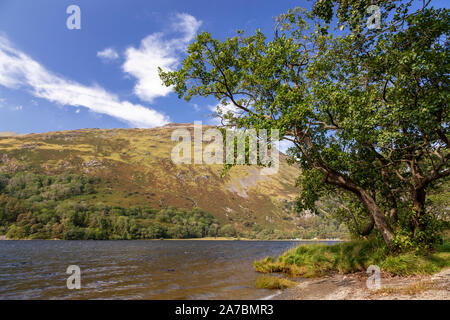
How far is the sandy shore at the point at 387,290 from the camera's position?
949cm

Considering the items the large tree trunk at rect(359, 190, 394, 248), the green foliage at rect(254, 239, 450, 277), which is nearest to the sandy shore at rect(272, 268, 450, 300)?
the green foliage at rect(254, 239, 450, 277)

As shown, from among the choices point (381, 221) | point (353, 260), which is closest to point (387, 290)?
point (381, 221)

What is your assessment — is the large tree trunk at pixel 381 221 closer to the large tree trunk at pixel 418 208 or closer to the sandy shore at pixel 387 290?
the large tree trunk at pixel 418 208

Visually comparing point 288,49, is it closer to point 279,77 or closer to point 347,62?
point 279,77

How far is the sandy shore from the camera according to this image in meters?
9.49

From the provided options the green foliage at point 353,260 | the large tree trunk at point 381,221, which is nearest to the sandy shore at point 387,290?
the green foliage at point 353,260

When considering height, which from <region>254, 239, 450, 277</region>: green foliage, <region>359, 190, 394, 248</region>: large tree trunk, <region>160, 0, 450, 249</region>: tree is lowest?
<region>254, 239, 450, 277</region>: green foliage

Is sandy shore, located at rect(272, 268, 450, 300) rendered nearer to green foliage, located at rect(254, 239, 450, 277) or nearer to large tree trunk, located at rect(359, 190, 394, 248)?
green foliage, located at rect(254, 239, 450, 277)

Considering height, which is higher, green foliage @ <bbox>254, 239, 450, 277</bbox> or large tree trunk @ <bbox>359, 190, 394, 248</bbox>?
large tree trunk @ <bbox>359, 190, 394, 248</bbox>

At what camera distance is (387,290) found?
10.6 meters

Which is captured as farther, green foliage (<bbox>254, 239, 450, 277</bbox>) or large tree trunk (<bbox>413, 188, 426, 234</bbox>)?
large tree trunk (<bbox>413, 188, 426, 234</bbox>)

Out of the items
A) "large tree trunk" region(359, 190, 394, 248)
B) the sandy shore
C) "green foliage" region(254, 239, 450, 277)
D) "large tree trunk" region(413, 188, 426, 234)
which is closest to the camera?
the sandy shore

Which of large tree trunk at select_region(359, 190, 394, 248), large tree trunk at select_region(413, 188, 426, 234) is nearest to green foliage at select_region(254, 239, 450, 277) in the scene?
large tree trunk at select_region(359, 190, 394, 248)

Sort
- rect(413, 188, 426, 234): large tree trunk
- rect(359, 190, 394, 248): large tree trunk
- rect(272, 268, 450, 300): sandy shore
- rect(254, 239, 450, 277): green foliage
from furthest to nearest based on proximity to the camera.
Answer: rect(359, 190, 394, 248): large tree trunk < rect(413, 188, 426, 234): large tree trunk < rect(254, 239, 450, 277): green foliage < rect(272, 268, 450, 300): sandy shore
